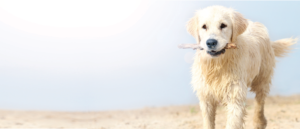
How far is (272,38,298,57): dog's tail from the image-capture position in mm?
6559

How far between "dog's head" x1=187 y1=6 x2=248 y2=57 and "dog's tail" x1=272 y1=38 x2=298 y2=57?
9.57 feet

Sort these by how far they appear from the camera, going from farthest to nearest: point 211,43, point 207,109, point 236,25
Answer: point 207,109, point 236,25, point 211,43

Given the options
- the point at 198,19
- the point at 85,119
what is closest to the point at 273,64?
the point at 198,19

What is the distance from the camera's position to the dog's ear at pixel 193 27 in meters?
4.20

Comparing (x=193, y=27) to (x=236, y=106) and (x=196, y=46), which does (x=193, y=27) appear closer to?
(x=196, y=46)

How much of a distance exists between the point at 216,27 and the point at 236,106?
1.34m

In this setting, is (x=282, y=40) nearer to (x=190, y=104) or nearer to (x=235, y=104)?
(x=235, y=104)

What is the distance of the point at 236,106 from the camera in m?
4.15

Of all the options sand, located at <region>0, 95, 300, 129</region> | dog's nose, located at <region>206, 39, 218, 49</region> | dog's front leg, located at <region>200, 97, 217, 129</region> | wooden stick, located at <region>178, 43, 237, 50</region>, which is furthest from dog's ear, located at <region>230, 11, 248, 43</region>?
sand, located at <region>0, 95, 300, 129</region>

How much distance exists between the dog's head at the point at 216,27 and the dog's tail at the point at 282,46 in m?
2.92

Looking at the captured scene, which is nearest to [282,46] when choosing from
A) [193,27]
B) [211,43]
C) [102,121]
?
[193,27]

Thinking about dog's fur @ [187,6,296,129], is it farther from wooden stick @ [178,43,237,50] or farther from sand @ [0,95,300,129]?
sand @ [0,95,300,129]

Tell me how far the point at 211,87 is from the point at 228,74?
36 centimetres

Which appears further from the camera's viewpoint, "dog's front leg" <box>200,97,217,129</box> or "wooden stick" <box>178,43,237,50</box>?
"dog's front leg" <box>200,97,217,129</box>
